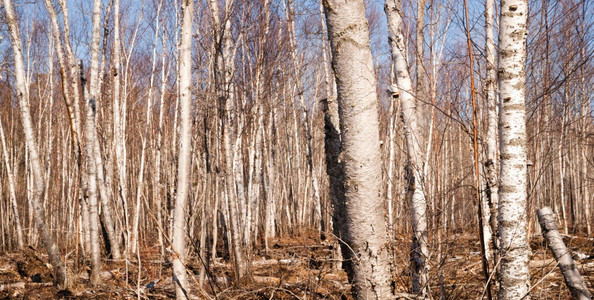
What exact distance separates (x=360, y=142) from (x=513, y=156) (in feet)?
4.82

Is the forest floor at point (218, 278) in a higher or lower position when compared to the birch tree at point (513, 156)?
lower

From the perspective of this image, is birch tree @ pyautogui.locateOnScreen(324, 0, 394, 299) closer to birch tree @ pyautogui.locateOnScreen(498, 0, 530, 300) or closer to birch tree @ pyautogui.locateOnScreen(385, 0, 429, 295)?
birch tree @ pyautogui.locateOnScreen(498, 0, 530, 300)

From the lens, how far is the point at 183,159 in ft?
13.2

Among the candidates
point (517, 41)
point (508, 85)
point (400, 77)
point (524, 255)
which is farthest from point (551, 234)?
point (400, 77)

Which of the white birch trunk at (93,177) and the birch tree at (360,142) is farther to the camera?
the white birch trunk at (93,177)

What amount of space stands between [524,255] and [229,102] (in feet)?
17.3

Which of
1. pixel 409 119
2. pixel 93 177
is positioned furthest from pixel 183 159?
pixel 93 177

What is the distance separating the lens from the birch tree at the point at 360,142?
6.89 feet

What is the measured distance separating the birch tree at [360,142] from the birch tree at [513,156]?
1.21 meters

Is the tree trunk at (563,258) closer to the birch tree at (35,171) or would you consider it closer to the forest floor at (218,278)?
the forest floor at (218,278)

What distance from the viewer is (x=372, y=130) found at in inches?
83.4

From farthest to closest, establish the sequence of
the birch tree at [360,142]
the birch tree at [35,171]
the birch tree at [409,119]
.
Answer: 1. the birch tree at [35,171]
2. the birch tree at [409,119]
3. the birch tree at [360,142]

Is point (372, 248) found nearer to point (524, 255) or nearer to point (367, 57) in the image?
point (367, 57)

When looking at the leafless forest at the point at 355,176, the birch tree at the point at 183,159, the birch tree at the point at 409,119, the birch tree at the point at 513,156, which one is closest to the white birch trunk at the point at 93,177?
the leafless forest at the point at 355,176
